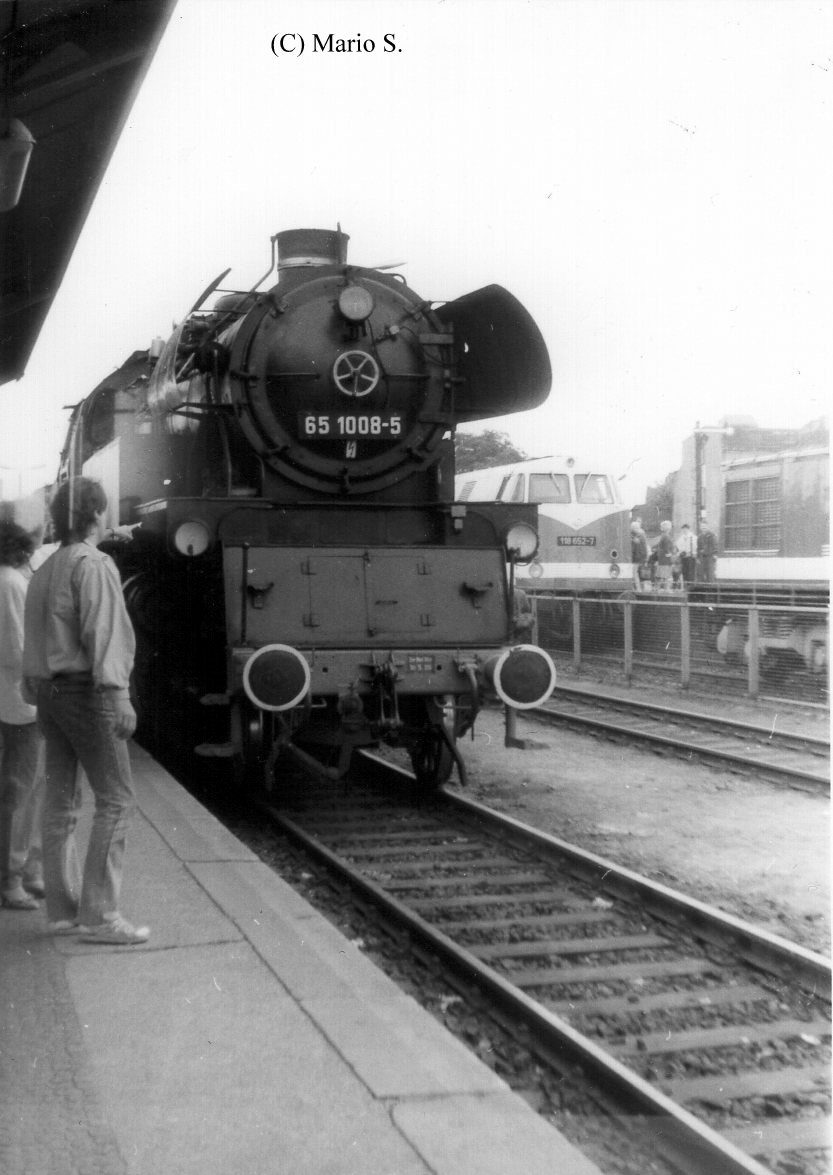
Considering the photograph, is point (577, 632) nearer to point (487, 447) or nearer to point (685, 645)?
→ point (685, 645)

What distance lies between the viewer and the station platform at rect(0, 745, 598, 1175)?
8.96ft

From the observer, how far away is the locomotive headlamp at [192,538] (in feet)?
22.6

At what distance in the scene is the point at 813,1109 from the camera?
11.6 feet

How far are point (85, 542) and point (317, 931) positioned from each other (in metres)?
1.63

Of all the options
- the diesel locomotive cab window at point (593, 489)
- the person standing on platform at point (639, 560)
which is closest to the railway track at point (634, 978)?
the person standing on platform at point (639, 560)

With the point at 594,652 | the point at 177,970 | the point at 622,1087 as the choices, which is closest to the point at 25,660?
the point at 177,970

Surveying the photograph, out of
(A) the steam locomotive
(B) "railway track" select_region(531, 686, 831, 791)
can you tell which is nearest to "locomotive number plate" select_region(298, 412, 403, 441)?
(A) the steam locomotive

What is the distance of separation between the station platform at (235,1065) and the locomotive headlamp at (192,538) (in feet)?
9.28

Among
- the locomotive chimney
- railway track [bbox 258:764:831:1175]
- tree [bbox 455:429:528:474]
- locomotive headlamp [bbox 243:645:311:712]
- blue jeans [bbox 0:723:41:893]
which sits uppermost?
tree [bbox 455:429:528:474]

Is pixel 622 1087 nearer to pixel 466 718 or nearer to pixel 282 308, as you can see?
pixel 466 718

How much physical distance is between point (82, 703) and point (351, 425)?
3.58 m

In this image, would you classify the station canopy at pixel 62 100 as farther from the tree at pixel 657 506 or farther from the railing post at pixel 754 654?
the tree at pixel 657 506

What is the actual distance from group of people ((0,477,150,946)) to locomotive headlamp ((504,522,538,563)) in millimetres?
3804

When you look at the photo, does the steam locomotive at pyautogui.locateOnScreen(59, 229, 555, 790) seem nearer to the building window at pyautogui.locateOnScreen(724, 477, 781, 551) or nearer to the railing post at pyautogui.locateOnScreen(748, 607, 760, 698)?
the railing post at pyautogui.locateOnScreen(748, 607, 760, 698)
